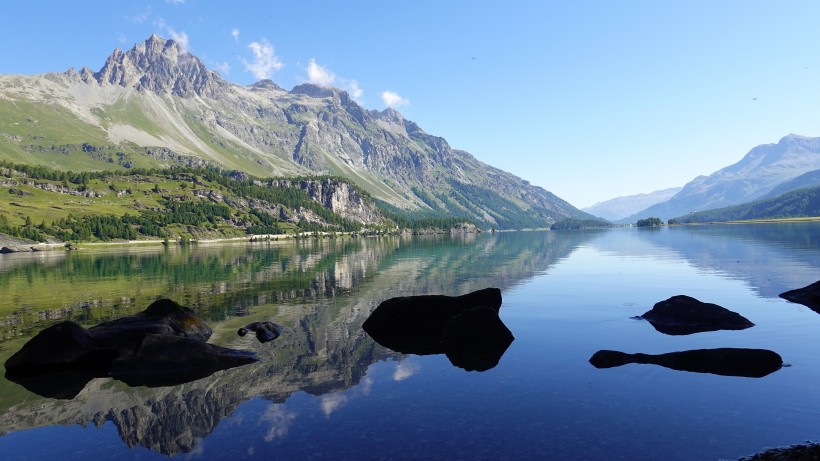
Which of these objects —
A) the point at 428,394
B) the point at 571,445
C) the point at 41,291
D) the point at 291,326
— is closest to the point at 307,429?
the point at 428,394

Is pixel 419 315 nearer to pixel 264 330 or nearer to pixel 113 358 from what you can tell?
pixel 264 330

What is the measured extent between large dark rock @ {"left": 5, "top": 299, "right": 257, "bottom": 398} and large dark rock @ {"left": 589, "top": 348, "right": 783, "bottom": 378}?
2518cm

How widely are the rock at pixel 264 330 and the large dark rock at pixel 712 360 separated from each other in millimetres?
25712

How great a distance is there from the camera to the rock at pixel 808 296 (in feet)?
167

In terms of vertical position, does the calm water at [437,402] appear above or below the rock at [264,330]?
below

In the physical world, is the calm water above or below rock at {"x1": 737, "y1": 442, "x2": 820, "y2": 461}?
below

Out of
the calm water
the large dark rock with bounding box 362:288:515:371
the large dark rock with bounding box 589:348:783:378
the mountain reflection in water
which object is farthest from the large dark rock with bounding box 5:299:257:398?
the large dark rock with bounding box 589:348:783:378

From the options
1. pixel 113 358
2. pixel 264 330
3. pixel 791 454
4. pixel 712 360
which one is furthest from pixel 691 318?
pixel 113 358

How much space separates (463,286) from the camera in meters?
71.2

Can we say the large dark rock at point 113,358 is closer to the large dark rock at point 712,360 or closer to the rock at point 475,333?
the rock at point 475,333

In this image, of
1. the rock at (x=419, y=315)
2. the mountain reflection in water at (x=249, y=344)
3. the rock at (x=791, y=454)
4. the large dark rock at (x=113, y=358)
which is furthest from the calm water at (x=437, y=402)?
the rock at (x=419, y=315)

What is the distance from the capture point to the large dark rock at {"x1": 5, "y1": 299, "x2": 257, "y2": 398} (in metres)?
30.6

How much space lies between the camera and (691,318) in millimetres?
43969

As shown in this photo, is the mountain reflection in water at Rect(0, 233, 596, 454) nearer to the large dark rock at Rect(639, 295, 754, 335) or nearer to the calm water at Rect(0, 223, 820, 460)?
the calm water at Rect(0, 223, 820, 460)
